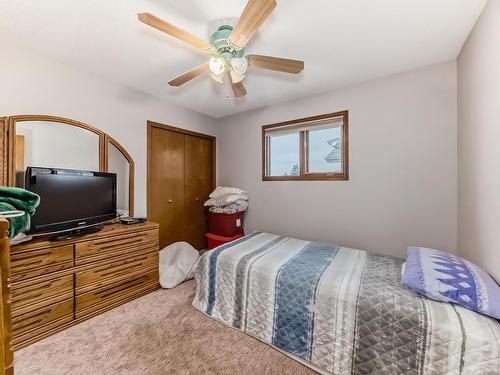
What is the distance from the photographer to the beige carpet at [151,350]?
138cm

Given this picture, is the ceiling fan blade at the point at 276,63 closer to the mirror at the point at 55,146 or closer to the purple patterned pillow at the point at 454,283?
the purple patterned pillow at the point at 454,283

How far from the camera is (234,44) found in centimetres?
144

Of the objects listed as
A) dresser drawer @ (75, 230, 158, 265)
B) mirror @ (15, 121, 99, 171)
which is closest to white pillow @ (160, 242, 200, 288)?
dresser drawer @ (75, 230, 158, 265)

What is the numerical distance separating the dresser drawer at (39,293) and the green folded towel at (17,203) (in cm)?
135

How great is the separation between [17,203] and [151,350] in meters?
1.43

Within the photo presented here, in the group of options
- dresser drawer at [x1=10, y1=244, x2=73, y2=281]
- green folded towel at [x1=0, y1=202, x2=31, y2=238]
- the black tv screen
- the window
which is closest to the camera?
green folded towel at [x1=0, y1=202, x2=31, y2=238]

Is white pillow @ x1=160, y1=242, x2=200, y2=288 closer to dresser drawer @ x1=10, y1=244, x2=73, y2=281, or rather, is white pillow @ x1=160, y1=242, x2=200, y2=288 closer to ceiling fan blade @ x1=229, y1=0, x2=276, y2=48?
dresser drawer @ x1=10, y1=244, x2=73, y2=281

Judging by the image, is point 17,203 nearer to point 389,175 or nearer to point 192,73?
point 192,73

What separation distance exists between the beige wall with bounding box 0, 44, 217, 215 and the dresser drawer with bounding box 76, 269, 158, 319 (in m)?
0.87

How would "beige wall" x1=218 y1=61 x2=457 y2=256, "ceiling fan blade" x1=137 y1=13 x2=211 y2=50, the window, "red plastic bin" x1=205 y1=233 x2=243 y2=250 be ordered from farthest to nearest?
"red plastic bin" x1=205 y1=233 x2=243 y2=250 → the window → "beige wall" x1=218 y1=61 x2=457 y2=256 → "ceiling fan blade" x1=137 y1=13 x2=211 y2=50

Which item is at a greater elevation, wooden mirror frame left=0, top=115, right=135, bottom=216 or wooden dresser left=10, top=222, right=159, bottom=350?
wooden mirror frame left=0, top=115, right=135, bottom=216

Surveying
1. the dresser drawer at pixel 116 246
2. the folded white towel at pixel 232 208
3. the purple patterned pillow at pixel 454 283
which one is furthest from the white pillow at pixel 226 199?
the purple patterned pillow at pixel 454 283

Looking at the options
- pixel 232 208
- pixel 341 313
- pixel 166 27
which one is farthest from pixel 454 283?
pixel 232 208

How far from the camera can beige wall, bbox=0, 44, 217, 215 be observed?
1.81 m
